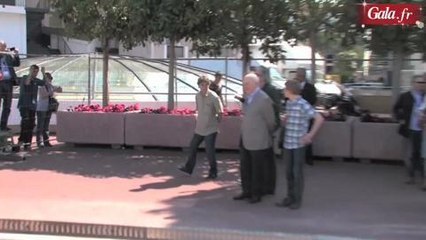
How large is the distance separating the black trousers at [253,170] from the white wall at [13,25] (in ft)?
87.7

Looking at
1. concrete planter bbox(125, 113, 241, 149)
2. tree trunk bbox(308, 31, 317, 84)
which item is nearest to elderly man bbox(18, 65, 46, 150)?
concrete planter bbox(125, 113, 241, 149)

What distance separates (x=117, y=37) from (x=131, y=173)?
4511 millimetres

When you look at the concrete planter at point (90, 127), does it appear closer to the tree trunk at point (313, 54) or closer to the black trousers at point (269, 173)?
the tree trunk at point (313, 54)

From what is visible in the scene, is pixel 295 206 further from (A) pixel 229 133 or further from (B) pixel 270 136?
(A) pixel 229 133

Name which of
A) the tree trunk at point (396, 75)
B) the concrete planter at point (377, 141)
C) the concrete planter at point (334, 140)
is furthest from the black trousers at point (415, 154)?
the tree trunk at point (396, 75)

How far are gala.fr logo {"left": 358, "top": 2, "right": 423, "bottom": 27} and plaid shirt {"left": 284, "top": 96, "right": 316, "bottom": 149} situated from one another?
137 inches

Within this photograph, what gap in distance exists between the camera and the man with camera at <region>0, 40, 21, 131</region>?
1364 centimetres

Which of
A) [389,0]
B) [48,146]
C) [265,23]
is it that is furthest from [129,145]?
[389,0]

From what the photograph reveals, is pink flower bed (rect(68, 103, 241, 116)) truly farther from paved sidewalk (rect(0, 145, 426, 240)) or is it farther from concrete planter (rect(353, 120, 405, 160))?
concrete planter (rect(353, 120, 405, 160))

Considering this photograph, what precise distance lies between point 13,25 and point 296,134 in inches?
1102

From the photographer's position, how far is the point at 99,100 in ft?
58.3

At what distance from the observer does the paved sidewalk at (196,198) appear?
292 inches

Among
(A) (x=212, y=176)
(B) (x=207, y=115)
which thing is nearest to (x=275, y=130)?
(B) (x=207, y=115)

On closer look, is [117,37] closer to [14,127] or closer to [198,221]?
[14,127]
